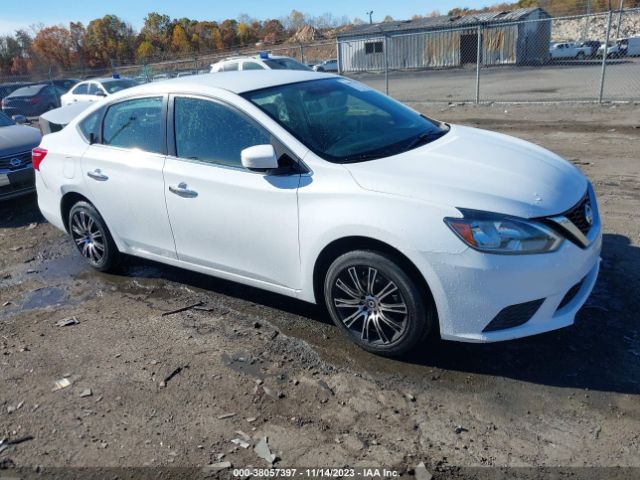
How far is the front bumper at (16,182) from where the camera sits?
7.50 m

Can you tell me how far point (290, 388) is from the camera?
3.35 m

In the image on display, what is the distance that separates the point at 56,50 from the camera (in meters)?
68.4

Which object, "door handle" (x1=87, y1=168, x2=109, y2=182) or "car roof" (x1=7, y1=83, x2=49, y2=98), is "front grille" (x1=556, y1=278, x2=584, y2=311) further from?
"car roof" (x1=7, y1=83, x2=49, y2=98)

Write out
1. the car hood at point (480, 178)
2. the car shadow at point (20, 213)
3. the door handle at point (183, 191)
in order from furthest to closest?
the car shadow at point (20, 213) < the door handle at point (183, 191) < the car hood at point (480, 178)

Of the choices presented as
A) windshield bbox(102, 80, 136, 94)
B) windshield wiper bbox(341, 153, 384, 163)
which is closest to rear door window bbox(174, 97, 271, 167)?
windshield wiper bbox(341, 153, 384, 163)

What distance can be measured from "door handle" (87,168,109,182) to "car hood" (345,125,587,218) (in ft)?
7.79

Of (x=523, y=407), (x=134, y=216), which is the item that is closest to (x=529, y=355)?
(x=523, y=407)

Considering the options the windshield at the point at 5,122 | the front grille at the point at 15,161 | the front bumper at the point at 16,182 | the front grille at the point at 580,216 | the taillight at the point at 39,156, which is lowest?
the front bumper at the point at 16,182

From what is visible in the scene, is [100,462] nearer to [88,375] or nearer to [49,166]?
[88,375]

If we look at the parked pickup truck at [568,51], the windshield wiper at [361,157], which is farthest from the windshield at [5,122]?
the parked pickup truck at [568,51]

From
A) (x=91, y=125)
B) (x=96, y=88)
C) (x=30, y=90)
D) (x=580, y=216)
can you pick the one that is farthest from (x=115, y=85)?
(x=580, y=216)

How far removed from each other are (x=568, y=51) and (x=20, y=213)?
39.6m

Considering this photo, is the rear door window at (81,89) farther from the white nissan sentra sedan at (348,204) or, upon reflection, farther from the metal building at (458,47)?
the metal building at (458,47)

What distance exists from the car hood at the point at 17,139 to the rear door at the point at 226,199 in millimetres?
4622
